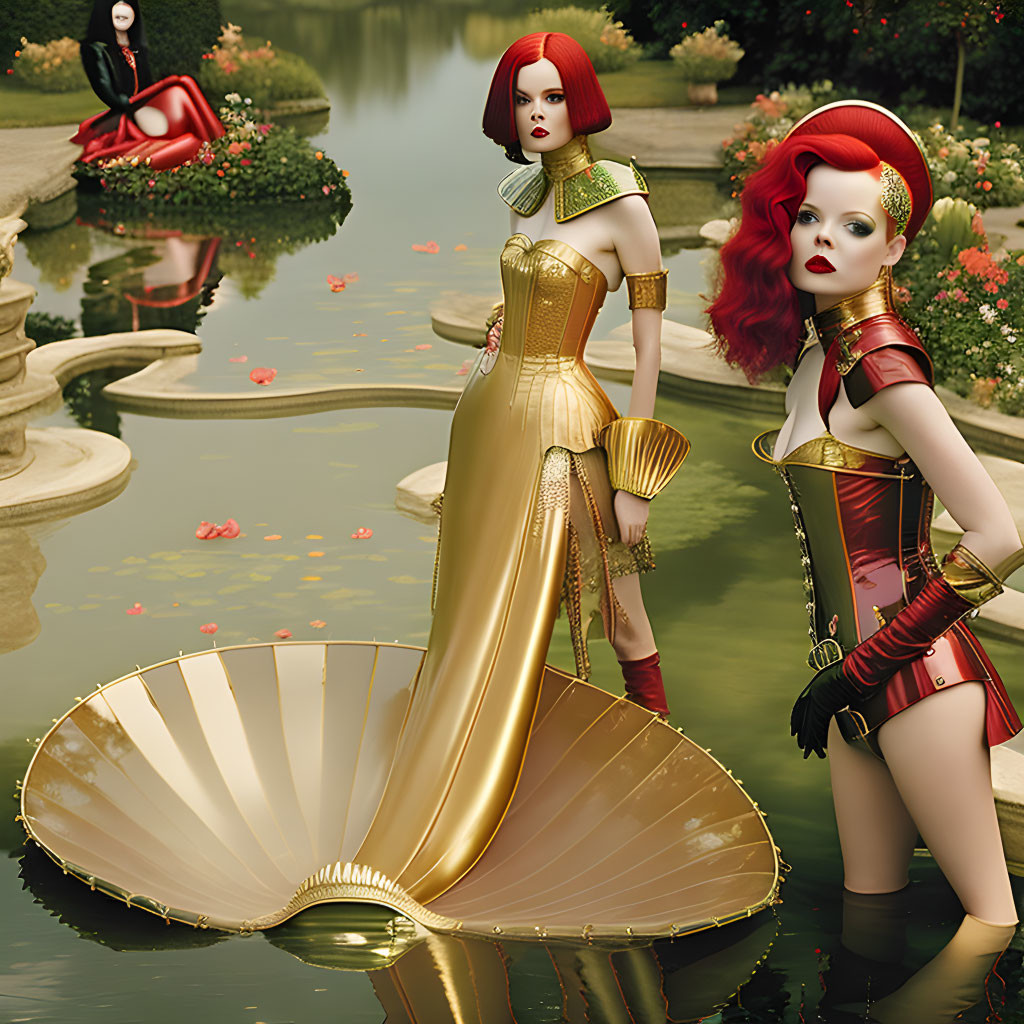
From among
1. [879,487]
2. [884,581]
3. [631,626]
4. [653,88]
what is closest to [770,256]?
[879,487]

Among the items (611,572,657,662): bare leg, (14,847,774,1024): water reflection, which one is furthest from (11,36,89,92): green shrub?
(14,847,774,1024): water reflection

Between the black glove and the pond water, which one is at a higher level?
the black glove

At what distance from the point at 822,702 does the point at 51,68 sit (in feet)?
72.0

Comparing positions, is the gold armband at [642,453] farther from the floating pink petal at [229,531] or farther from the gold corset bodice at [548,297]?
the floating pink petal at [229,531]

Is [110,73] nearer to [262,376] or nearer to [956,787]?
[262,376]

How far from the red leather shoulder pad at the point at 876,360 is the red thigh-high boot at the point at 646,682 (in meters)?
1.72

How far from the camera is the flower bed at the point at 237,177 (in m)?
15.7

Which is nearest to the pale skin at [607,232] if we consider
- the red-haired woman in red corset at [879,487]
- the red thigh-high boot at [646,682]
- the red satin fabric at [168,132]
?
the red thigh-high boot at [646,682]

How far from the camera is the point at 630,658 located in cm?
488

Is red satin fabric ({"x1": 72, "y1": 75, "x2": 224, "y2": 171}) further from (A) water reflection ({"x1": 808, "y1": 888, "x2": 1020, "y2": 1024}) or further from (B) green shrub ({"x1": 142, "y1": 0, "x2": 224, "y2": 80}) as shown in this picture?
(A) water reflection ({"x1": 808, "y1": 888, "x2": 1020, "y2": 1024})

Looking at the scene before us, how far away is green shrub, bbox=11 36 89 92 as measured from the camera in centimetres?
2227

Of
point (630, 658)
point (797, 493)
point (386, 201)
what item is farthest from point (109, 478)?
point (386, 201)

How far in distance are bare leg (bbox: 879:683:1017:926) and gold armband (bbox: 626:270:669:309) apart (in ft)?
5.22

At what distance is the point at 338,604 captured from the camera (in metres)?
6.20
